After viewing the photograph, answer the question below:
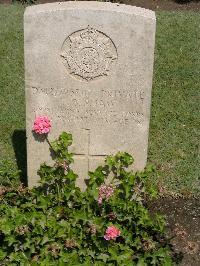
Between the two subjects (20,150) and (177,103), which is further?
(177,103)

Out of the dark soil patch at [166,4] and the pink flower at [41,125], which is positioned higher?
the dark soil patch at [166,4]

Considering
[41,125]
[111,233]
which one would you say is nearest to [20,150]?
[41,125]

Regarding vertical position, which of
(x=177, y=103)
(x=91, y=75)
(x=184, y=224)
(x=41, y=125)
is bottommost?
(x=184, y=224)

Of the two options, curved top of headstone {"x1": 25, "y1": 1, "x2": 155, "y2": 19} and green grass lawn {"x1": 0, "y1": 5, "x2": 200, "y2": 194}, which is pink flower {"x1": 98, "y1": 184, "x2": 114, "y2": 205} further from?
curved top of headstone {"x1": 25, "y1": 1, "x2": 155, "y2": 19}

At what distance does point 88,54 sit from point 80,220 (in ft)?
4.14

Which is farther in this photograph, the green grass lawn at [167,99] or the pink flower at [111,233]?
the green grass lawn at [167,99]

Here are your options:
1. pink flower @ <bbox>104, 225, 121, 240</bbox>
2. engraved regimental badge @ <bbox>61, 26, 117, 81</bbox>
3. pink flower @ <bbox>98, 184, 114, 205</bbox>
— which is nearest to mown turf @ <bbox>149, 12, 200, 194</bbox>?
pink flower @ <bbox>98, 184, 114, 205</bbox>

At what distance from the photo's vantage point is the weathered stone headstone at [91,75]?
Answer: 389 cm

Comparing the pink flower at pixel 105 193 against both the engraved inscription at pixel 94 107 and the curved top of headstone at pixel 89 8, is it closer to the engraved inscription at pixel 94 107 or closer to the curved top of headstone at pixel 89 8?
the engraved inscription at pixel 94 107

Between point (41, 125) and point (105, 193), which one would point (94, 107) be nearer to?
point (41, 125)

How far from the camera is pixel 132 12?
12.7 feet

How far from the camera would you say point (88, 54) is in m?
4.01

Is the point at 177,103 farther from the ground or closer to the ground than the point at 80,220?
farther from the ground

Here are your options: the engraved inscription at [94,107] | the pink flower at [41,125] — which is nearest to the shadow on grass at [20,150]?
the pink flower at [41,125]
